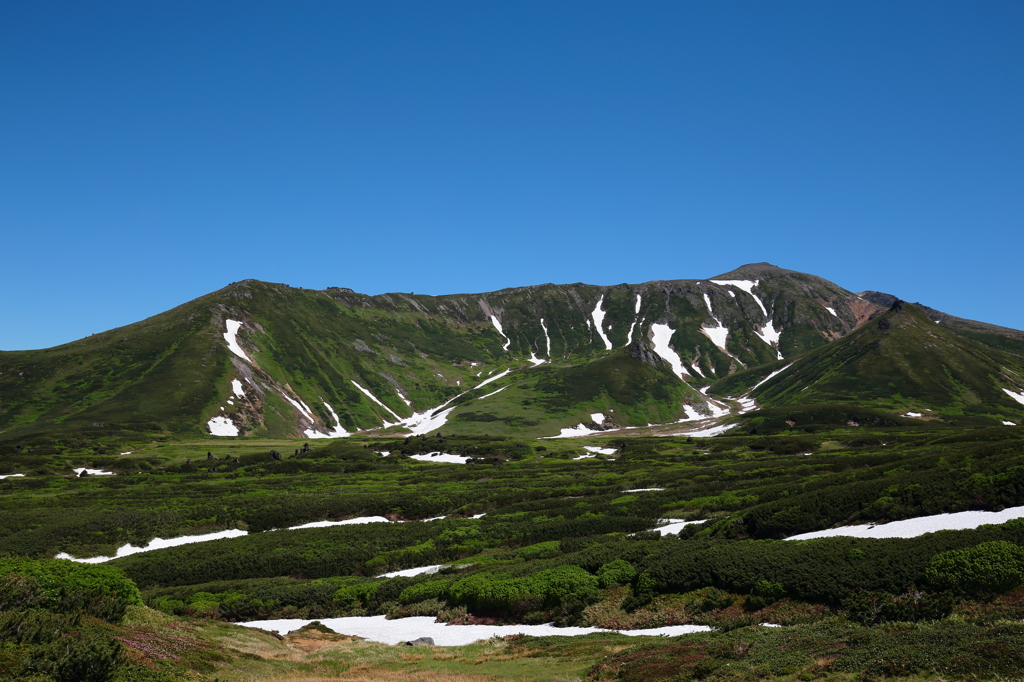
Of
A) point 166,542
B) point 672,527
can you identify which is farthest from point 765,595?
point 166,542

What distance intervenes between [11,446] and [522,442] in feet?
333

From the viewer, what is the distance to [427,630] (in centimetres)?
3062

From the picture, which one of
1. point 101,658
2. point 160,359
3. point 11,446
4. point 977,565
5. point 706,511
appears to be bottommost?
point 706,511

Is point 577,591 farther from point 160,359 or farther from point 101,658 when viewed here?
point 160,359

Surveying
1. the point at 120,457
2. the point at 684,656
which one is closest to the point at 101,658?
the point at 684,656

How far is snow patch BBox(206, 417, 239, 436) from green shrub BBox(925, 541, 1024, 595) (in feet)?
506

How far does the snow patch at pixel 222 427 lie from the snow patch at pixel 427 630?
12750 centimetres

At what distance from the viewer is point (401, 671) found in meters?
21.4

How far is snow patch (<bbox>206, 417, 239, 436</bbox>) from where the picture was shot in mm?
148500

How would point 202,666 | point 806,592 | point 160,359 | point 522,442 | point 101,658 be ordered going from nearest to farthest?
point 101,658 → point 202,666 → point 806,592 → point 522,442 → point 160,359

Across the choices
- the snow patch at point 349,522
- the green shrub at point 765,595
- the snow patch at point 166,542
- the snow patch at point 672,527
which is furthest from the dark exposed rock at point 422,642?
the snow patch at point 166,542

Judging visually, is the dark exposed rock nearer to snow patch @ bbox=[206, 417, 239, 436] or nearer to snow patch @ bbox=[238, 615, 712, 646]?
snow patch @ bbox=[238, 615, 712, 646]

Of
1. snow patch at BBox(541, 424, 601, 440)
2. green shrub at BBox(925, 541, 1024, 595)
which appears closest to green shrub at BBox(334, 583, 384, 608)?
green shrub at BBox(925, 541, 1024, 595)

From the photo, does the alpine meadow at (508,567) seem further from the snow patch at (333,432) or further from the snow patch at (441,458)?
the snow patch at (333,432)
